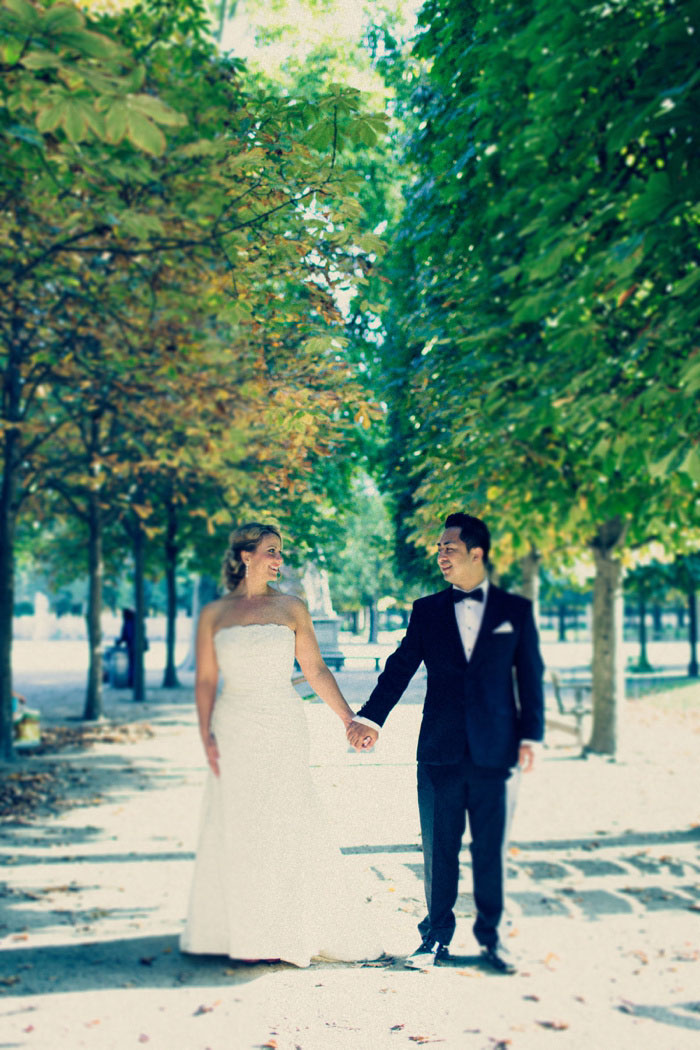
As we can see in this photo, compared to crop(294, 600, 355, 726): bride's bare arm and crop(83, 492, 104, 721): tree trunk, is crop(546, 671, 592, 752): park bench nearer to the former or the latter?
crop(83, 492, 104, 721): tree trunk

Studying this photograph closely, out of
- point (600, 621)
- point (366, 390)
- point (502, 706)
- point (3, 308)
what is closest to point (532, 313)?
point (366, 390)

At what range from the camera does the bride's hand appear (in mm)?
1953

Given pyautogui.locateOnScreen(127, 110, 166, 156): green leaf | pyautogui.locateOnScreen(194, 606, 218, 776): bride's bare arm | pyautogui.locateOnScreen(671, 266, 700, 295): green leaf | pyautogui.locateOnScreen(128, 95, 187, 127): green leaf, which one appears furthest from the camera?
pyautogui.locateOnScreen(671, 266, 700, 295): green leaf

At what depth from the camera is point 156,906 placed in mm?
8844

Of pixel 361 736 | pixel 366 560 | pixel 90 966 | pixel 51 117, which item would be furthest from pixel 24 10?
pixel 90 966

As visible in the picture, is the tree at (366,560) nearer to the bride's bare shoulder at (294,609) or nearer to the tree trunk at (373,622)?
the tree trunk at (373,622)

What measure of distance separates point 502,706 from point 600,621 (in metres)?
13.4

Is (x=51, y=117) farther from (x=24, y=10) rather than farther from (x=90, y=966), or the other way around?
(x=90, y=966)

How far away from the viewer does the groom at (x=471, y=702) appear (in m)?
1.72

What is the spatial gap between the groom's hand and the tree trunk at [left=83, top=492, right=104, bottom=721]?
655 inches

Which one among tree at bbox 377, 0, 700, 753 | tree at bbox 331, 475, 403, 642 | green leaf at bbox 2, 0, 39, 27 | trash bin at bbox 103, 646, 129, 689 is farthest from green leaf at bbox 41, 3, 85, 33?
trash bin at bbox 103, 646, 129, 689

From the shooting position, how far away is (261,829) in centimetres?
219

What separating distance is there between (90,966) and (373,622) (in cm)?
659

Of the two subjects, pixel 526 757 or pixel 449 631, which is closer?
pixel 526 757
